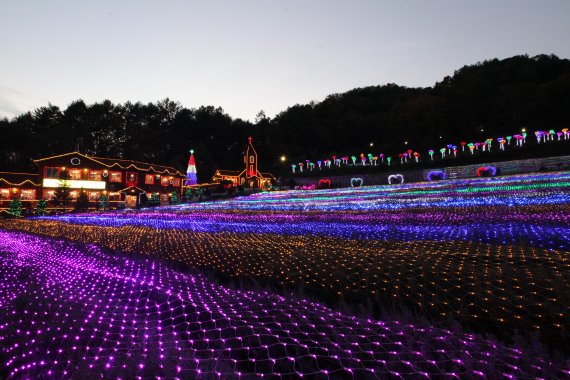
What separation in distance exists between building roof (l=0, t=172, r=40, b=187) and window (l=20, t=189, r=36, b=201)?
0.72 meters

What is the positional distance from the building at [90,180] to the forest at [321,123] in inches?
509

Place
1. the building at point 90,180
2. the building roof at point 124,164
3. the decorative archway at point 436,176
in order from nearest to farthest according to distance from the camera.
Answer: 1. the decorative archway at point 436,176
2. the building at point 90,180
3. the building roof at point 124,164

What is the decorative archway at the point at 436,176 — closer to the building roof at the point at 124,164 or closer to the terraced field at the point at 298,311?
the terraced field at the point at 298,311

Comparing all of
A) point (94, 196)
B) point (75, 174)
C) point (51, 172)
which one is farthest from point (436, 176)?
point (51, 172)

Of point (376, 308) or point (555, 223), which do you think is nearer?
point (376, 308)

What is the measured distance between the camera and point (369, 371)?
174 cm

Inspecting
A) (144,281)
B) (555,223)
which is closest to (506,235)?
(555,223)

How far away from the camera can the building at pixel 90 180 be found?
3300 centimetres

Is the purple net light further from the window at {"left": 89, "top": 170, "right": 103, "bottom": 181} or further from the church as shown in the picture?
the church

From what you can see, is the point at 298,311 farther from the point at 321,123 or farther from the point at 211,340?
the point at 321,123

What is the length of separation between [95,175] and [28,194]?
593 centimetres

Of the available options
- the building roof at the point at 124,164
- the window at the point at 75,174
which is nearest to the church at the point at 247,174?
the building roof at the point at 124,164

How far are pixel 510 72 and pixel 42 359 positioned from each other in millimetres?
67915

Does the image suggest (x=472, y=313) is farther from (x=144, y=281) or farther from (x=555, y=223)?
(x=555, y=223)
